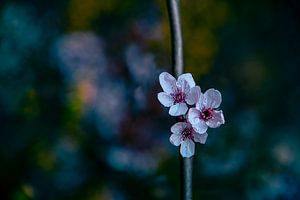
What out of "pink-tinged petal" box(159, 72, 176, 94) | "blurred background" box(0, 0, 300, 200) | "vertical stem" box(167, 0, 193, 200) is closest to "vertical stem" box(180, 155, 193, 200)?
"vertical stem" box(167, 0, 193, 200)

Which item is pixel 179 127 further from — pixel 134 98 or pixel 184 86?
pixel 134 98

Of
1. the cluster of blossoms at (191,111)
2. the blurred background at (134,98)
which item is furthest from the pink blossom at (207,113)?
the blurred background at (134,98)

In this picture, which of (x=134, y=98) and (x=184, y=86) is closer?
(x=184, y=86)

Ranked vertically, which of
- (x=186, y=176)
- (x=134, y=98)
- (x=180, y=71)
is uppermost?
(x=134, y=98)

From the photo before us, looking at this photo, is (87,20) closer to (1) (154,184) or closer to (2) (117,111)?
(2) (117,111)

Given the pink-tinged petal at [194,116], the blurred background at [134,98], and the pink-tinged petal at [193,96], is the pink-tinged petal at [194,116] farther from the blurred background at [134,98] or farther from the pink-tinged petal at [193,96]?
the blurred background at [134,98]

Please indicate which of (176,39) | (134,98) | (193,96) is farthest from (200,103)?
(134,98)

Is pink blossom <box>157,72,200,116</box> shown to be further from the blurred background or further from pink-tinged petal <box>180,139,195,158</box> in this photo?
the blurred background

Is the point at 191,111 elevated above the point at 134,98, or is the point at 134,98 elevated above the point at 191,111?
the point at 134,98
